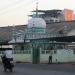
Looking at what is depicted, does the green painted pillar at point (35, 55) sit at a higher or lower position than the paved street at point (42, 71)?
higher

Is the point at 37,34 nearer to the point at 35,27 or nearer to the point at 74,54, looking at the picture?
the point at 35,27

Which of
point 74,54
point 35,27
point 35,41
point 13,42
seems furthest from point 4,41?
point 74,54

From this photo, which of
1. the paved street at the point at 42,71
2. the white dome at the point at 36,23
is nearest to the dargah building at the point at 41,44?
the white dome at the point at 36,23

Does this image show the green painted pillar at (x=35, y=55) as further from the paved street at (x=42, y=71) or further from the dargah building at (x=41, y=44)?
the paved street at (x=42, y=71)

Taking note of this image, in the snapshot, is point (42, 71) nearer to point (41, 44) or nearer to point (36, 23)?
point (41, 44)

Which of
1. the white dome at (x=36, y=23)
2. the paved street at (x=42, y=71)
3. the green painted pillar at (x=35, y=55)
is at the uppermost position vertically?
the white dome at (x=36, y=23)

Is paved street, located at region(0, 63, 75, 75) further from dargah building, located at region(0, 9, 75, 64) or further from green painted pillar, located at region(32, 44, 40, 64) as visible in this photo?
green painted pillar, located at region(32, 44, 40, 64)

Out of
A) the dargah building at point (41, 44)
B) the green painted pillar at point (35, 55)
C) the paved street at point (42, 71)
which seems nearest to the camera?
the paved street at point (42, 71)

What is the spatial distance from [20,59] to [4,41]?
67.5ft

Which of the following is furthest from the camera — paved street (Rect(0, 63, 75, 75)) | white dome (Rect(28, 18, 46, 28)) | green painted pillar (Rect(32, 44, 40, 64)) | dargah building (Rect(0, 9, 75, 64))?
white dome (Rect(28, 18, 46, 28))

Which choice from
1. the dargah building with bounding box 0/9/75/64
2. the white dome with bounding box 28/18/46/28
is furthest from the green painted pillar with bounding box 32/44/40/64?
the white dome with bounding box 28/18/46/28

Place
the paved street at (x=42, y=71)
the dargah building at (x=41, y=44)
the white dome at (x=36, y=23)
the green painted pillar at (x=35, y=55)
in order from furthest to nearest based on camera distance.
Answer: the white dome at (x=36, y=23)
the dargah building at (x=41, y=44)
the green painted pillar at (x=35, y=55)
the paved street at (x=42, y=71)

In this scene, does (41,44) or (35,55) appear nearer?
(35,55)

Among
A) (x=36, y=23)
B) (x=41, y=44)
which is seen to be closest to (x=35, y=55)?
(x=41, y=44)
